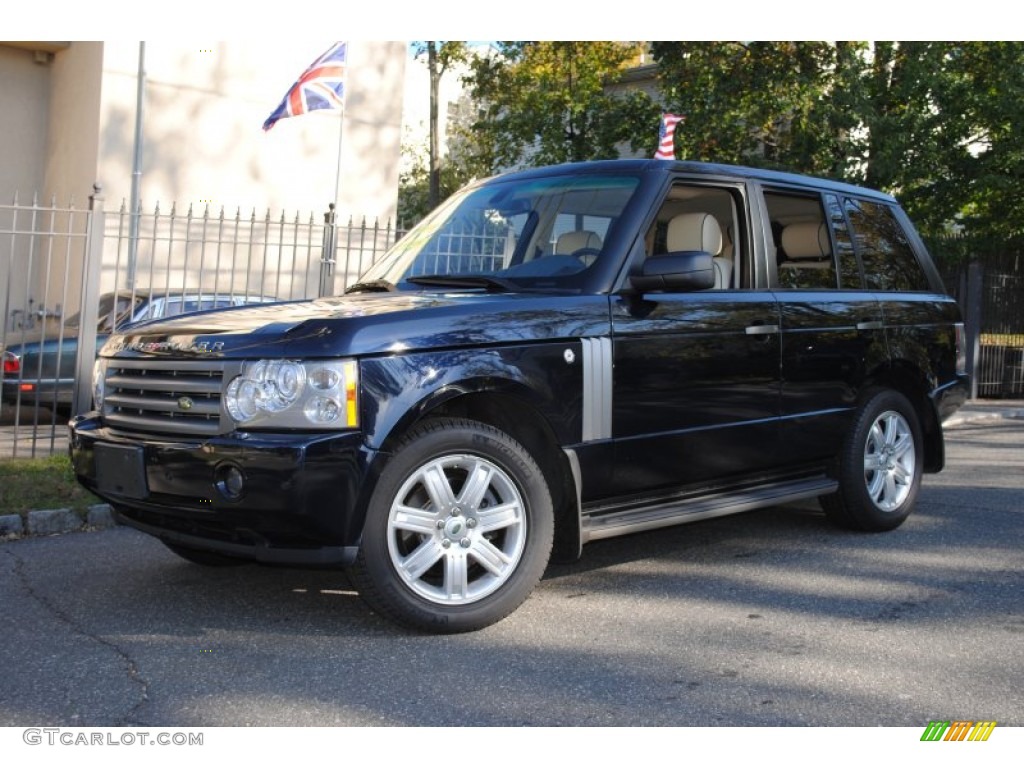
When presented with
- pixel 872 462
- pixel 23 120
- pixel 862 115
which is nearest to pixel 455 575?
pixel 872 462

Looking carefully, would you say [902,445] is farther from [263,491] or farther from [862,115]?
[862,115]

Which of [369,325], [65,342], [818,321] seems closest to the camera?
[369,325]

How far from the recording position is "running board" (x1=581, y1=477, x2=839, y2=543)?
14.8 feet

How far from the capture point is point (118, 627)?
13.8ft

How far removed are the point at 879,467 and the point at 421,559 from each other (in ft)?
10.3

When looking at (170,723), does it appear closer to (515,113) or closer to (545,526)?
(545,526)

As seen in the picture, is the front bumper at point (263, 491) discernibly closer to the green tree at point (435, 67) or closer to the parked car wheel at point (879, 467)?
the parked car wheel at point (879, 467)

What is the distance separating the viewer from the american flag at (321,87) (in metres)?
13.9

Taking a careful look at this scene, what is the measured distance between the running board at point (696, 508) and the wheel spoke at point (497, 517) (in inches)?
15.4

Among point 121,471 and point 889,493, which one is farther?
point 889,493

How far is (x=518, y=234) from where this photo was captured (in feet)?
16.9

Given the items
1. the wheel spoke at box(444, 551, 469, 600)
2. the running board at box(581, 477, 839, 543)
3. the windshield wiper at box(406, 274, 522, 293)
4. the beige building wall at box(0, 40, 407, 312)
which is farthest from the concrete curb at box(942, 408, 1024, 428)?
the wheel spoke at box(444, 551, 469, 600)

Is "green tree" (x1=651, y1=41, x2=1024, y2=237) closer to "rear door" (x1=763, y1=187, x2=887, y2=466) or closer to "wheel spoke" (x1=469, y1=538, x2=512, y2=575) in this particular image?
"rear door" (x1=763, y1=187, x2=887, y2=466)

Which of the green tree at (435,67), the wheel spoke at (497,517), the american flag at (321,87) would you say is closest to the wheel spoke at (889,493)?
the wheel spoke at (497,517)
